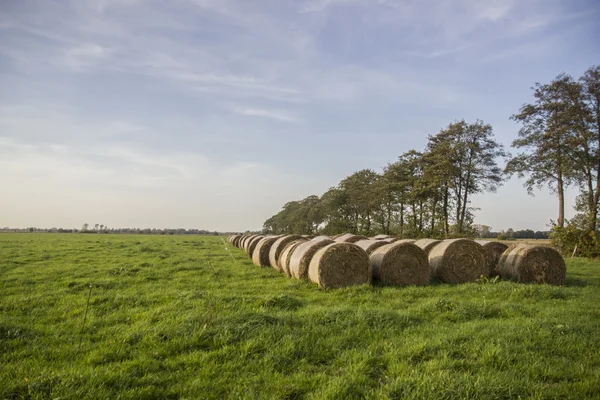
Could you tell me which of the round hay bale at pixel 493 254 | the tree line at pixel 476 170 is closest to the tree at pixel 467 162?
the tree line at pixel 476 170

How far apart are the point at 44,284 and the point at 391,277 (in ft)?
37.0

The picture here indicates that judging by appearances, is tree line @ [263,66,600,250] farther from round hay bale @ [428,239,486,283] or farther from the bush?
round hay bale @ [428,239,486,283]

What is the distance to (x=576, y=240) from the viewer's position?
81.3 ft

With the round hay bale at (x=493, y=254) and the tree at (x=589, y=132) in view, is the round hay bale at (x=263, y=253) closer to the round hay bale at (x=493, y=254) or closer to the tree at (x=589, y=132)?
the round hay bale at (x=493, y=254)

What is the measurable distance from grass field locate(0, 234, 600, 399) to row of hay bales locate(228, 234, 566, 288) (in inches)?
66.4

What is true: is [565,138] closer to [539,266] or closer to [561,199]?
[561,199]

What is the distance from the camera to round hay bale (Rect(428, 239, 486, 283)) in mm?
12812

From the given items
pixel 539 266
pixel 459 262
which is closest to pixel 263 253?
pixel 459 262

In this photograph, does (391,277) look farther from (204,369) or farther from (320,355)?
(204,369)

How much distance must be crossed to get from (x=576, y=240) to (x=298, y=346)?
2674 centimetres

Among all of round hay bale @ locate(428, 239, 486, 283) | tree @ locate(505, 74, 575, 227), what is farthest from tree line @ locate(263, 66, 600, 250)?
round hay bale @ locate(428, 239, 486, 283)

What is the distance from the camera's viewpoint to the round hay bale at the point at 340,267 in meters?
11.2

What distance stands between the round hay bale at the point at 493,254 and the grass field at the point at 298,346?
4.06 m

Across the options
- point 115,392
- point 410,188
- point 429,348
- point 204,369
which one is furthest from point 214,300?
point 410,188
